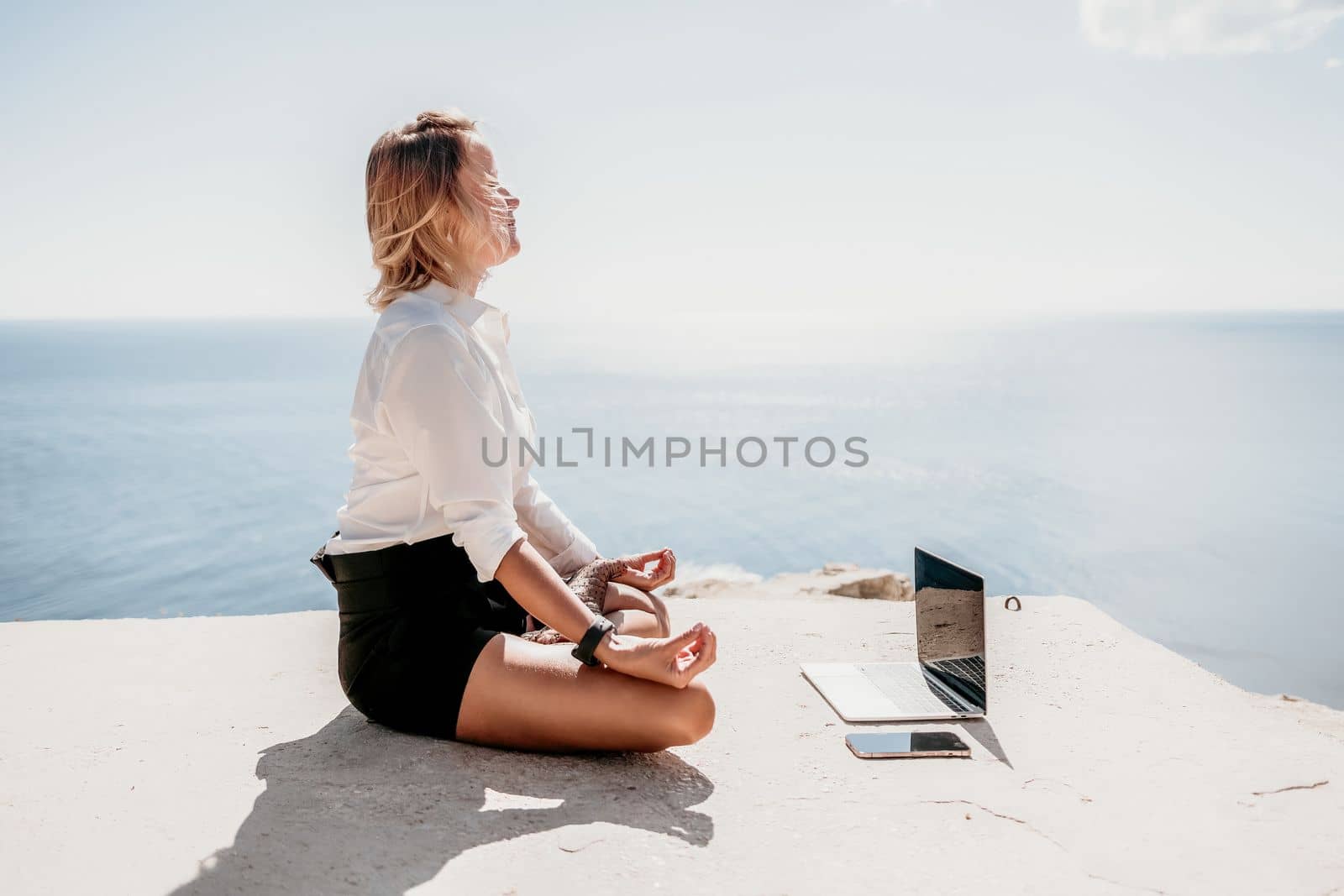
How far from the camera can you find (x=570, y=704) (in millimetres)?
2107

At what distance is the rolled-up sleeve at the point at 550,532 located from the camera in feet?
8.60

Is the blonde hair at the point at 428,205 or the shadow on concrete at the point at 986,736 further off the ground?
the blonde hair at the point at 428,205

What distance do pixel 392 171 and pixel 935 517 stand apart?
19.2 meters

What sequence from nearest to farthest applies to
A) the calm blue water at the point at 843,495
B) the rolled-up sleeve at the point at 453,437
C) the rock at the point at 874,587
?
the rolled-up sleeve at the point at 453,437 → the rock at the point at 874,587 → the calm blue water at the point at 843,495

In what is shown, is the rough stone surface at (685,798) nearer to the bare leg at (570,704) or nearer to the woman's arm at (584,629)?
the bare leg at (570,704)

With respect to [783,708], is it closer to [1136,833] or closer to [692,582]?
[1136,833]

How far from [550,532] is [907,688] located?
47.2 inches

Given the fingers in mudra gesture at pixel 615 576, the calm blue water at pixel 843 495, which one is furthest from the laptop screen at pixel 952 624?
the calm blue water at pixel 843 495

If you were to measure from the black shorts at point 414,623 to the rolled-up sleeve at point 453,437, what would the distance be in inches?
6.3

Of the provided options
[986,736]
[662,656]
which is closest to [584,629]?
[662,656]

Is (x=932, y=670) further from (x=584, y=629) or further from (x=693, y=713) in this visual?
(x=584, y=629)

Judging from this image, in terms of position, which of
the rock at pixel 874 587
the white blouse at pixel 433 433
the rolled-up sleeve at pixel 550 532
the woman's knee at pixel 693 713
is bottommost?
the rock at pixel 874 587

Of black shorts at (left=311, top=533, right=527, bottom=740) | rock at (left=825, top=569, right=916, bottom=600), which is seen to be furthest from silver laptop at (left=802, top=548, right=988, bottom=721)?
rock at (left=825, top=569, right=916, bottom=600)

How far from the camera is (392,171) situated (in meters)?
2.12
